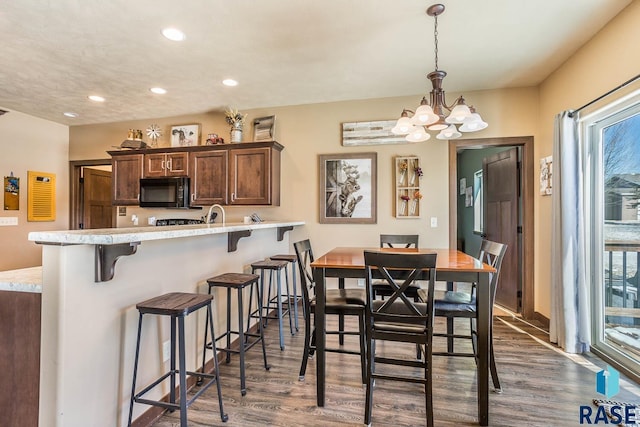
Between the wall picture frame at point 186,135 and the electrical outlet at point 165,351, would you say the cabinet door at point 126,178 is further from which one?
the electrical outlet at point 165,351

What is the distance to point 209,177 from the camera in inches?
165

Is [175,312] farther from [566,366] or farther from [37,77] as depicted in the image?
[37,77]

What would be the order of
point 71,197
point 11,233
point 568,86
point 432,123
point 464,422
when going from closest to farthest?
point 464,422, point 432,123, point 568,86, point 11,233, point 71,197

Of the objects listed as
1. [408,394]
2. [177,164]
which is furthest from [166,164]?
[408,394]

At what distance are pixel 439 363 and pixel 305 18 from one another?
2861 mm

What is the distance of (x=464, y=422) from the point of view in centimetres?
185

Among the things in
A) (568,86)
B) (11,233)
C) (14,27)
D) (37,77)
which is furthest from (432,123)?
(11,233)

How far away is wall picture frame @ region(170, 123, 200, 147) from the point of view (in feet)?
14.8

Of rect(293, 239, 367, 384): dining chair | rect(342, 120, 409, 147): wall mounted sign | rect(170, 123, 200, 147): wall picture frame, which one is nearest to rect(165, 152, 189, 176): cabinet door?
rect(170, 123, 200, 147): wall picture frame

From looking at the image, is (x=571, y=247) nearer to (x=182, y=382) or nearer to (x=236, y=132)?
(x=182, y=382)

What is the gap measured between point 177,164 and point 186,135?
1.68 ft

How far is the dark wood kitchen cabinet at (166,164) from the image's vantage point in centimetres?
427

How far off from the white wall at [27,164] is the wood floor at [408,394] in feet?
12.7

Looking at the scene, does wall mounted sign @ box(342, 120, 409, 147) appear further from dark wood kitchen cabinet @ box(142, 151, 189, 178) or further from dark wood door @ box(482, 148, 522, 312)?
dark wood kitchen cabinet @ box(142, 151, 189, 178)
